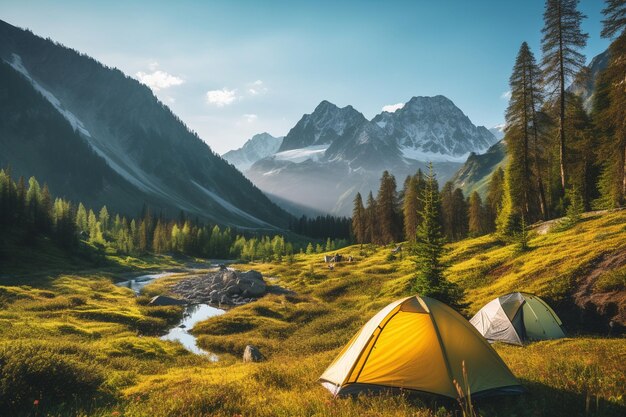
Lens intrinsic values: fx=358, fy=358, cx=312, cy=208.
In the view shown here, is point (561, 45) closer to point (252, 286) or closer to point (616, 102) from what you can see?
point (616, 102)

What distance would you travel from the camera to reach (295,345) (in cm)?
2661

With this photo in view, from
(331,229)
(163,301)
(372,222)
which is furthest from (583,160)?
(331,229)

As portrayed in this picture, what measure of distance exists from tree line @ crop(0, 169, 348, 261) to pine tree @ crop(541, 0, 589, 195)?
65821mm

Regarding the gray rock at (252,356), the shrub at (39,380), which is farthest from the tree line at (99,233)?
the shrub at (39,380)

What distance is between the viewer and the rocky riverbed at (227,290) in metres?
51.1

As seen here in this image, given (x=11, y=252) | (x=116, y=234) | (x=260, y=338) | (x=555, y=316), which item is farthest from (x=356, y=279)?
(x=116, y=234)

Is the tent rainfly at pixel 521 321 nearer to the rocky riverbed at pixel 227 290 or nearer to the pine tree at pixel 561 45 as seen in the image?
the pine tree at pixel 561 45

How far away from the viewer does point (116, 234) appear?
12450 cm

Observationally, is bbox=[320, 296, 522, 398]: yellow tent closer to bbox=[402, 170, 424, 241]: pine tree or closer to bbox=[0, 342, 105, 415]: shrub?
bbox=[0, 342, 105, 415]: shrub

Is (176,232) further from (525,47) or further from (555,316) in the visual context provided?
(555,316)

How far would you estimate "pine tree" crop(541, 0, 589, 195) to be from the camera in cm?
3491

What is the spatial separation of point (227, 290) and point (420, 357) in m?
47.8

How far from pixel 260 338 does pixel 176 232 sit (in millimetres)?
107934

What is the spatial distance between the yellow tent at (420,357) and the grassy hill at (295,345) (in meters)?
0.46
